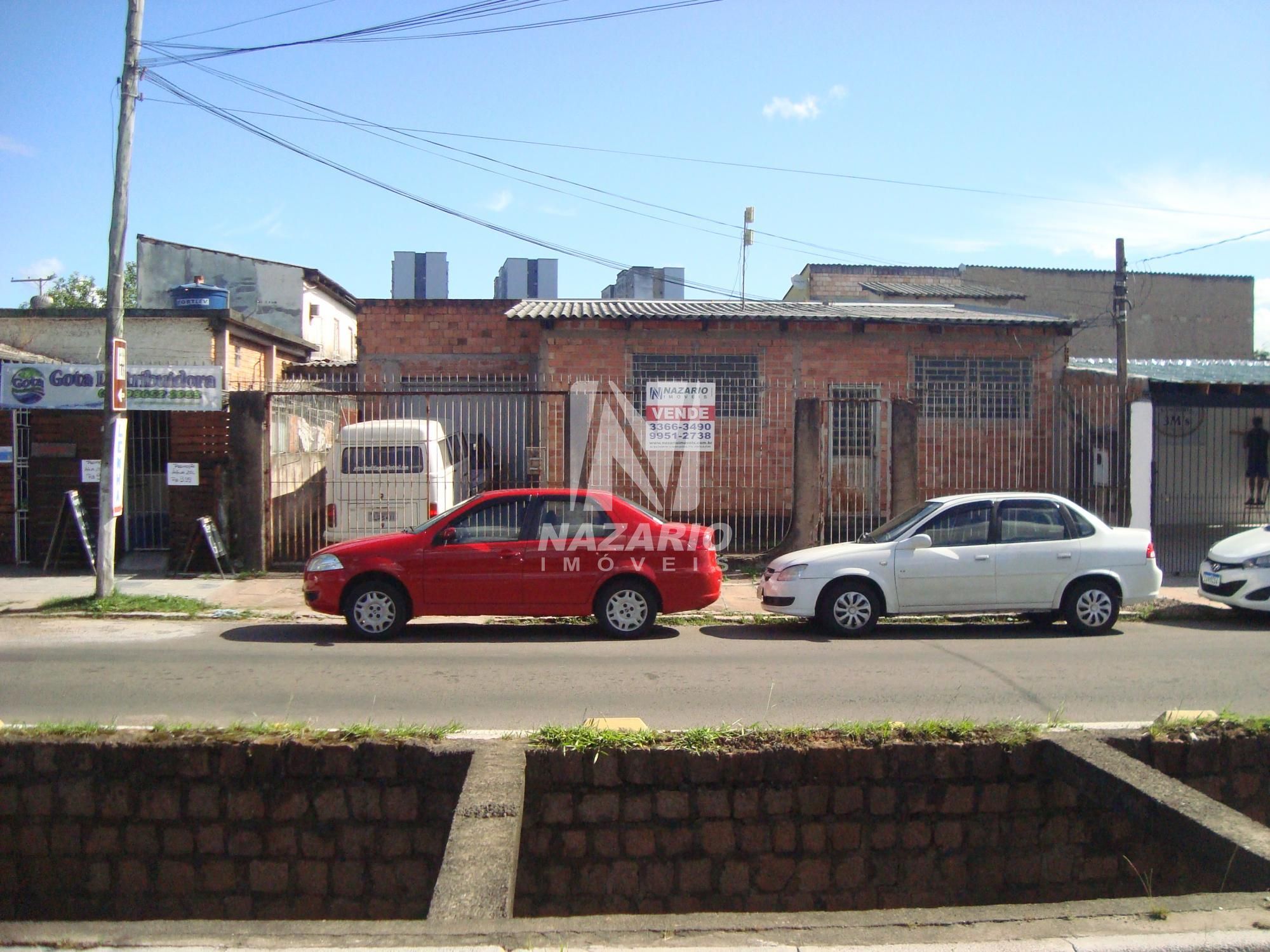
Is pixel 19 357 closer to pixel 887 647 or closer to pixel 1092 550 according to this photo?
pixel 887 647

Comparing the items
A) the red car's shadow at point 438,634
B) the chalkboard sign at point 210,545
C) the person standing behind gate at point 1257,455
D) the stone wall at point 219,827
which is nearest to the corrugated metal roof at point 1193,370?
the person standing behind gate at point 1257,455

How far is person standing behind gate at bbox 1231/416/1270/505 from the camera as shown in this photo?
1953cm

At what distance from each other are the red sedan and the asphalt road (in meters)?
0.36

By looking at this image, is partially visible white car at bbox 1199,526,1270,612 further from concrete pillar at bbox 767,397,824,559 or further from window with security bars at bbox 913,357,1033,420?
window with security bars at bbox 913,357,1033,420

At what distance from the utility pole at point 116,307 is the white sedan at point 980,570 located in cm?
778

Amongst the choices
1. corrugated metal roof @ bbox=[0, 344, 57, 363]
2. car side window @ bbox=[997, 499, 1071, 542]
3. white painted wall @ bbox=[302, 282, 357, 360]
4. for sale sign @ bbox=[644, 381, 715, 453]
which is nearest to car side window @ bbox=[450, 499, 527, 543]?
car side window @ bbox=[997, 499, 1071, 542]


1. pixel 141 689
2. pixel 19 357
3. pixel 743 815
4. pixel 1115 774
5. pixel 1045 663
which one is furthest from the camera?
pixel 19 357

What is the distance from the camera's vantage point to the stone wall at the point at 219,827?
5473 millimetres

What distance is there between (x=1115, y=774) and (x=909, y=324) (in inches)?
545

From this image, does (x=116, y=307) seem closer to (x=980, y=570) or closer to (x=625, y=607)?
(x=625, y=607)

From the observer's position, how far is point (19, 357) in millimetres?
15148

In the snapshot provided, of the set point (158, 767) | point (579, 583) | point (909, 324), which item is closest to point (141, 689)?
point (158, 767)

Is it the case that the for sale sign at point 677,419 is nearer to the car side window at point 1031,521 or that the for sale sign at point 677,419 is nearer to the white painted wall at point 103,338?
the car side window at point 1031,521

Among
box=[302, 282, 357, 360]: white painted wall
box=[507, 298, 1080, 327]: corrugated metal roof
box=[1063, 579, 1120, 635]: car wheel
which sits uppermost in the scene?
box=[302, 282, 357, 360]: white painted wall
